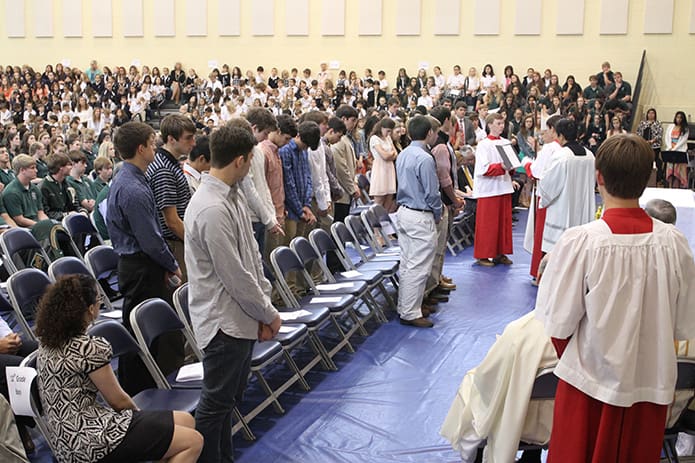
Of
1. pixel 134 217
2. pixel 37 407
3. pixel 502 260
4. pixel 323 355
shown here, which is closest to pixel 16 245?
pixel 134 217

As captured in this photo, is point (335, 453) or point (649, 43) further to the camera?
point (649, 43)

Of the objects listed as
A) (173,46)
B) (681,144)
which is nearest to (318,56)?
(173,46)

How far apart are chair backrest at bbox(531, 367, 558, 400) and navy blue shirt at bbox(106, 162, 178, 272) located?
2.12 meters

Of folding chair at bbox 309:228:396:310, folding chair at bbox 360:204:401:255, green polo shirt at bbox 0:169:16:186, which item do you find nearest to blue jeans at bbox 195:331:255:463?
folding chair at bbox 309:228:396:310

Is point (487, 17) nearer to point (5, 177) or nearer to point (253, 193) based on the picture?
point (5, 177)

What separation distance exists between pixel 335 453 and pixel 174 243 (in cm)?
173

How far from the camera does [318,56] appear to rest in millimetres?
23344

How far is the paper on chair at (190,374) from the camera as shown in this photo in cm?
Answer: 402

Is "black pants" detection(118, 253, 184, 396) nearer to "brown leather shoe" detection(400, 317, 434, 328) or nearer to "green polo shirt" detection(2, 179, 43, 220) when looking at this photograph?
"brown leather shoe" detection(400, 317, 434, 328)

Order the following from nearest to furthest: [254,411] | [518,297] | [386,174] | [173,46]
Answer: [254,411] → [518,297] → [386,174] → [173,46]

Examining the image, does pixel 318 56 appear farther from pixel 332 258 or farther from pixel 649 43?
pixel 332 258

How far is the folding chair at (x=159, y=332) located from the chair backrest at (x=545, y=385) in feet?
5.32

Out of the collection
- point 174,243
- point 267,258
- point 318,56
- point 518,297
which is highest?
point 318,56

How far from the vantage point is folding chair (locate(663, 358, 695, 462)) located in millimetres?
3260
